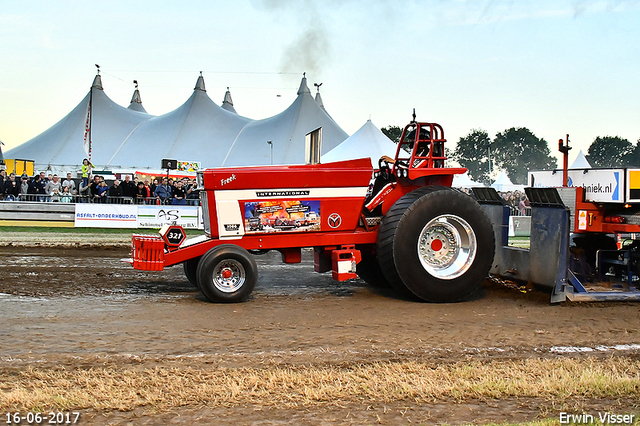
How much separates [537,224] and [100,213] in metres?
13.2

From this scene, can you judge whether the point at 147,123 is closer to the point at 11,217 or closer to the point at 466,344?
the point at 11,217

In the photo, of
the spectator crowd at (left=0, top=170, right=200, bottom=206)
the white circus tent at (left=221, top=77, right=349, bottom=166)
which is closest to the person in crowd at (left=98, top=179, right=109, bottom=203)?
the spectator crowd at (left=0, top=170, right=200, bottom=206)

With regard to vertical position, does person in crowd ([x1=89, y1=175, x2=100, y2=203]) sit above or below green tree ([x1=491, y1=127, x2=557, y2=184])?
below

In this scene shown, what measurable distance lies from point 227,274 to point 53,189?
13.4m

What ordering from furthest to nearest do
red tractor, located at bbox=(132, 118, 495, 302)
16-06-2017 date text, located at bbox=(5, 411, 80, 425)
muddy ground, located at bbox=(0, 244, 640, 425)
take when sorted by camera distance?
red tractor, located at bbox=(132, 118, 495, 302) → muddy ground, located at bbox=(0, 244, 640, 425) → 16-06-2017 date text, located at bbox=(5, 411, 80, 425)

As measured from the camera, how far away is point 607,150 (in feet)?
231

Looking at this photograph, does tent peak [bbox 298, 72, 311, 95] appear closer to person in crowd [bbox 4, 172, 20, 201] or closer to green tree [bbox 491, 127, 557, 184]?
person in crowd [bbox 4, 172, 20, 201]

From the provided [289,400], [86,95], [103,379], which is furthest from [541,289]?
[86,95]

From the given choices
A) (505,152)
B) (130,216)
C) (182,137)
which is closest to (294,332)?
(130,216)

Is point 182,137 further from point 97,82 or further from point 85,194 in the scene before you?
point 85,194

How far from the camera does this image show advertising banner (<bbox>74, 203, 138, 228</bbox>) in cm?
1681

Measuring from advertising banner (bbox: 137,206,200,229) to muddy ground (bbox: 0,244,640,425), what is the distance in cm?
891

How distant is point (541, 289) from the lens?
7.32 meters

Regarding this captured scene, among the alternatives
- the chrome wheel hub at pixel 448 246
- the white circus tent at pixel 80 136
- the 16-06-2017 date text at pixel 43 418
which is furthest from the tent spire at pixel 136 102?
the 16-06-2017 date text at pixel 43 418
